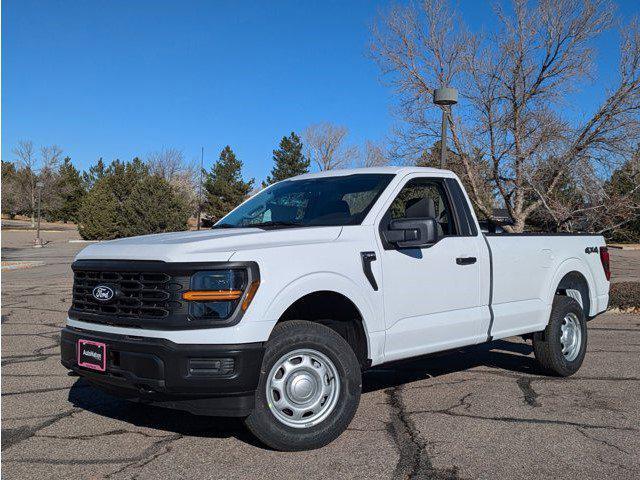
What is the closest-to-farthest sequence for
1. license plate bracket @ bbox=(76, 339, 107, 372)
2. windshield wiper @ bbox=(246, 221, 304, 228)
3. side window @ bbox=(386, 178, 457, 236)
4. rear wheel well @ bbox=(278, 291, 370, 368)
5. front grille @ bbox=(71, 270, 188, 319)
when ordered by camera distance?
1. front grille @ bbox=(71, 270, 188, 319)
2. license plate bracket @ bbox=(76, 339, 107, 372)
3. rear wheel well @ bbox=(278, 291, 370, 368)
4. windshield wiper @ bbox=(246, 221, 304, 228)
5. side window @ bbox=(386, 178, 457, 236)

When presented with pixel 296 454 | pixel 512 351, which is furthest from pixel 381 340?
pixel 512 351

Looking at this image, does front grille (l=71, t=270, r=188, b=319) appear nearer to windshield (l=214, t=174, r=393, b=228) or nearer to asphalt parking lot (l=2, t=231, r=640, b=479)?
asphalt parking lot (l=2, t=231, r=640, b=479)

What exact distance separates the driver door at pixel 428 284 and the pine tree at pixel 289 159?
1929 inches

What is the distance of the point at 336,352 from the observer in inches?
172

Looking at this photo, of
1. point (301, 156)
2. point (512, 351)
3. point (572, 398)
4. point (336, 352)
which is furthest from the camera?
point (301, 156)

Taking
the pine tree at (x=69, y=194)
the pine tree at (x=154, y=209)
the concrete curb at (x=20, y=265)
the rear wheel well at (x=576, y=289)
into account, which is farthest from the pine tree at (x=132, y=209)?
the rear wheel well at (x=576, y=289)

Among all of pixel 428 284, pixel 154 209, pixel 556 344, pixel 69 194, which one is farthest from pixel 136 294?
pixel 69 194

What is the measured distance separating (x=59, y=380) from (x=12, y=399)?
74 cm

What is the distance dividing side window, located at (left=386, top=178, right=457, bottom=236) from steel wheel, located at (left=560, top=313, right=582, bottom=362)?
1.85m

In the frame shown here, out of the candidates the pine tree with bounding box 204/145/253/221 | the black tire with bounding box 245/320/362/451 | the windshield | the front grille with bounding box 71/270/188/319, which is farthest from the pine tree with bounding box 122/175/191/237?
the black tire with bounding box 245/320/362/451

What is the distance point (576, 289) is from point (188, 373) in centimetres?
477

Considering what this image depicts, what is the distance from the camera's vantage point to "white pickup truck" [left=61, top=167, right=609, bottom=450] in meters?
3.94

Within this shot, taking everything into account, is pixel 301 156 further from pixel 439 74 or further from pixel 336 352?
pixel 336 352

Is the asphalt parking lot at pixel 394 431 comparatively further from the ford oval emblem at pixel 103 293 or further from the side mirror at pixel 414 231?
the side mirror at pixel 414 231
